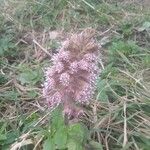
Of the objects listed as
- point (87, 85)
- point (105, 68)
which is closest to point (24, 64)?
point (105, 68)

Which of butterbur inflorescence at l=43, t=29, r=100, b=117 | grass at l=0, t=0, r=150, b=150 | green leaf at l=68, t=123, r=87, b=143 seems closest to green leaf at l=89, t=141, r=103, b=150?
grass at l=0, t=0, r=150, b=150

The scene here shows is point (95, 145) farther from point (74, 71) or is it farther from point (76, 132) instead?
point (74, 71)

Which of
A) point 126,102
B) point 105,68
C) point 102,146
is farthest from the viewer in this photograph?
point 105,68

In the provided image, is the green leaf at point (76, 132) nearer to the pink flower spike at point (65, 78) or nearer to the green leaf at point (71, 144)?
the green leaf at point (71, 144)

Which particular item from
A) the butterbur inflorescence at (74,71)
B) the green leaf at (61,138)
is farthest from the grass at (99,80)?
the butterbur inflorescence at (74,71)

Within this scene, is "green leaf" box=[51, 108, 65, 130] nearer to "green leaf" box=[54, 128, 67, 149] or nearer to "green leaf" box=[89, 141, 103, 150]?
"green leaf" box=[54, 128, 67, 149]

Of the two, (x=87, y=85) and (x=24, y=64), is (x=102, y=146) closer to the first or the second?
(x=87, y=85)

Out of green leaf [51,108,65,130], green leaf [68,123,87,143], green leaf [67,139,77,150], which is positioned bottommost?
green leaf [67,139,77,150]
